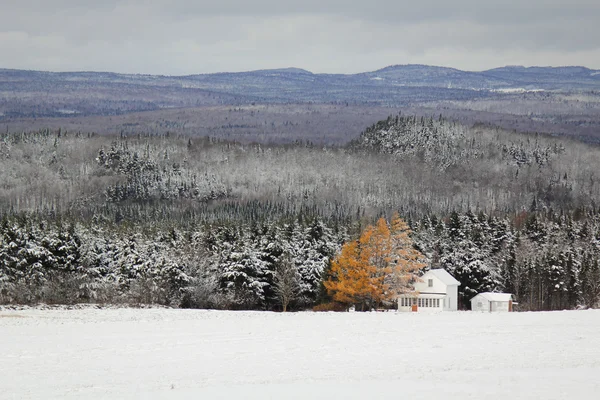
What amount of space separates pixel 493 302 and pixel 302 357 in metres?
44.4

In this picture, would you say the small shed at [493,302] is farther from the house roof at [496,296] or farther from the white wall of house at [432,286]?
the white wall of house at [432,286]

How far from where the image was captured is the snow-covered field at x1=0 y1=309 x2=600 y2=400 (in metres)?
25.7

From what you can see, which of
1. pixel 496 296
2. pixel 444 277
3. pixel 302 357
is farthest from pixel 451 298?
pixel 302 357

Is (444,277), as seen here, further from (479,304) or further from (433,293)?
(479,304)

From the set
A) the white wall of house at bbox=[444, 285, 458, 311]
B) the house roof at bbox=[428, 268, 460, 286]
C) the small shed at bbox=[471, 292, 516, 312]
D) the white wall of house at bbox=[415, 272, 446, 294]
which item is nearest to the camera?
the white wall of house at bbox=[415, 272, 446, 294]

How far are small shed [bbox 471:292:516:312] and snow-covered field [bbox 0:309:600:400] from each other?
2360cm

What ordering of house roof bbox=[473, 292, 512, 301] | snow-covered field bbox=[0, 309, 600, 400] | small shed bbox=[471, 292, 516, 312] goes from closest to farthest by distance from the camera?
1. snow-covered field bbox=[0, 309, 600, 400]
2. small shed bbox=[471, 292, 516, 312]
3. house roof bbox=[473, 292, 512, 301]

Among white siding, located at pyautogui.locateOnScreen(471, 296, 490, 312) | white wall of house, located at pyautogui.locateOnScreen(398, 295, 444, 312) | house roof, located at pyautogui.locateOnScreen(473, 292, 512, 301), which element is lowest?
white siding, located at pyautogui.locateOnScreen(471, 296, 490, 312)

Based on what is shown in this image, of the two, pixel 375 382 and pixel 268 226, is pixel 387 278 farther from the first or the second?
pixel 375 382

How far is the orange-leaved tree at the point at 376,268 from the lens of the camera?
204 ft

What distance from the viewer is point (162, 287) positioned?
2849 inches

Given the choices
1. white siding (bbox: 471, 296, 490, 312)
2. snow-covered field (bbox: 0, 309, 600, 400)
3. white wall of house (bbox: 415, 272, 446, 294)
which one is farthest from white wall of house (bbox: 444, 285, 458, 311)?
snow-covered field (bbox: 0, 309, 600, 400)

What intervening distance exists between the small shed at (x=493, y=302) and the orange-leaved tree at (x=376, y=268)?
12.9 m

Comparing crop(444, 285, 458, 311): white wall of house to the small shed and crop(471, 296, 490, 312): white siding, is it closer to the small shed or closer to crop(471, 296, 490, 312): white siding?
the small shed
